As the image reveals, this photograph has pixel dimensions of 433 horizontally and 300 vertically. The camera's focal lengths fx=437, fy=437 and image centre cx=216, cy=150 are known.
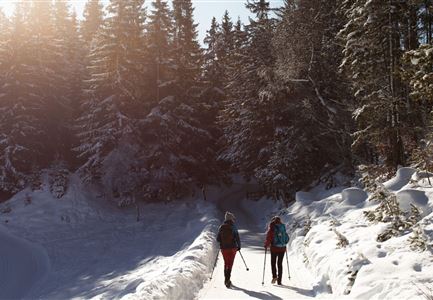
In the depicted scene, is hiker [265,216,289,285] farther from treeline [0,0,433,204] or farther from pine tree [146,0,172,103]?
pine tree [146,0,172,103]

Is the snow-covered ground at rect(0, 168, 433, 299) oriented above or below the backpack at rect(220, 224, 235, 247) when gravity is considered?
below

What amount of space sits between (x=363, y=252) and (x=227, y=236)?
373cm

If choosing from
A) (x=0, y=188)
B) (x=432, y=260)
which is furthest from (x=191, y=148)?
(x=432, y=260)

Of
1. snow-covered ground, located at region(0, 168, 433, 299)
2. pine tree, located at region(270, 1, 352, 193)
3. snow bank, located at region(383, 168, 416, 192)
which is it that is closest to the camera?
snow-covered ground, located at region(0, 168, 433, 299)

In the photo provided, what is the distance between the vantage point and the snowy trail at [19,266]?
20.1 meters

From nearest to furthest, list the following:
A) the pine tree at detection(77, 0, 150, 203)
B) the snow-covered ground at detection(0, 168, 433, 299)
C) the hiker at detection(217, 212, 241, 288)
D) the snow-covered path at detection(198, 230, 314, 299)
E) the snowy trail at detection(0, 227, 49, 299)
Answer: the snow-covered ground at detection(0, 168, 433, 299)
the snow-covered path at detection(198, 230, 314, 299)
the hiker at detection(217, 212, 241, 288)
the snowy trail at detection(0, 227, 49, 299)
the pine tree at detection(77, 0, 150, 203)

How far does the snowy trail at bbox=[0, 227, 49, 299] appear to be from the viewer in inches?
793

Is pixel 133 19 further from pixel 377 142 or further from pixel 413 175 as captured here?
pixel 413 175

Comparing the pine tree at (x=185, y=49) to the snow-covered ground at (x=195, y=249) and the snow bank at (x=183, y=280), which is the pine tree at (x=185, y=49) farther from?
the snow bank at (x=183, y=280)

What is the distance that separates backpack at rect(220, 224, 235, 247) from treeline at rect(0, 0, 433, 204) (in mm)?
10581

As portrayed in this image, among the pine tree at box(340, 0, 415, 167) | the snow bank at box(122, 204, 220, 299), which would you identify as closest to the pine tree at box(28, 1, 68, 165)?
the snow bank at box(122, 204, 220, 299)

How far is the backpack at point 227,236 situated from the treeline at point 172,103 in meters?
10.6

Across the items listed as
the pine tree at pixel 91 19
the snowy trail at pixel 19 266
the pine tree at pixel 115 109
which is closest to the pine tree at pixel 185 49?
the pine tree at pixel 115 109

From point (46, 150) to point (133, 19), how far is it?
12.5m
